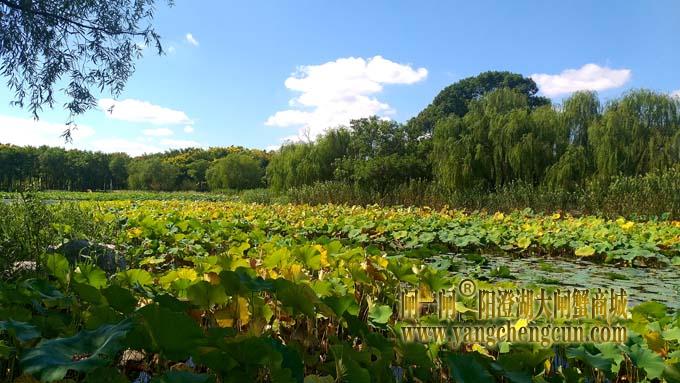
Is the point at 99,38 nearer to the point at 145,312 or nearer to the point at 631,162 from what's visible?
the point at 145,312

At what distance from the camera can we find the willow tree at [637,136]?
Result: 12188 mm

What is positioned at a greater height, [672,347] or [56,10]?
[56,10]

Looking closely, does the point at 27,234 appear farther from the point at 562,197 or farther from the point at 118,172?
the point at 118,172

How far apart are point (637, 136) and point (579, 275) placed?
10836 mm

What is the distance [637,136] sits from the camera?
12.7 metres

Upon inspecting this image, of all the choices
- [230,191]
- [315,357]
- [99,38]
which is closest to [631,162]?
[99,38]

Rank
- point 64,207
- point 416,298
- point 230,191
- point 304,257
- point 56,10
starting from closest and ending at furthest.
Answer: point 416,298
point 304,257
point 56,10
point 64,207
point 230,191

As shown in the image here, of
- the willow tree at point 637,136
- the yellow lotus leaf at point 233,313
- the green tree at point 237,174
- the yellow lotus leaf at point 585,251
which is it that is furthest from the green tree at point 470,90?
the yellow lotus leaf at point 233,313

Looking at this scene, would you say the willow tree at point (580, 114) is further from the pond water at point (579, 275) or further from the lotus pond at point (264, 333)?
the lotus pond at point (264, 333)

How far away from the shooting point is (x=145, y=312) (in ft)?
3.11

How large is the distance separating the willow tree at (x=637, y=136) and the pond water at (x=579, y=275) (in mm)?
8491

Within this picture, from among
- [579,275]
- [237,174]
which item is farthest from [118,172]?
[579,275]

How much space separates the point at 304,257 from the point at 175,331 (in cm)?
117

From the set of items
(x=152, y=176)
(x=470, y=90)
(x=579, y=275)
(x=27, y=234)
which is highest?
(x=470, y=90)
